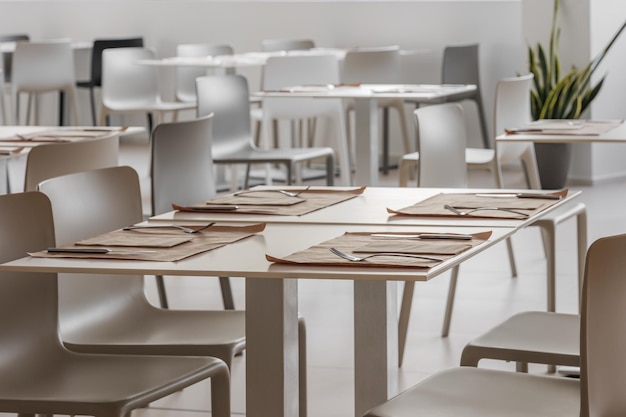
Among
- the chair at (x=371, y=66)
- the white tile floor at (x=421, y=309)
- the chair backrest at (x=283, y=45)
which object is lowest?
the white tile floor at (x=421, y=309)

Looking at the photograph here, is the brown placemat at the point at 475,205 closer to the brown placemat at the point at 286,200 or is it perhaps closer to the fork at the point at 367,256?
the brown placemat at the point at 286,200

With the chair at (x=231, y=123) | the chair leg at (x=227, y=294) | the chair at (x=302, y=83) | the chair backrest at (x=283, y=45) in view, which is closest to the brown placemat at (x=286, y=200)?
the chair leg at (x=227, y=294)

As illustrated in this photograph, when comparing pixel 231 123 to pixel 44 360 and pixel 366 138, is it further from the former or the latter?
pixel 44 360

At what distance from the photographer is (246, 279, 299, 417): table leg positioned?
2084 mm

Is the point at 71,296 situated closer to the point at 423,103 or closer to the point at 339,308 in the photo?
the point at 339,308

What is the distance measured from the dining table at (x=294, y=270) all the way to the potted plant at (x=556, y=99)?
459 centimetres

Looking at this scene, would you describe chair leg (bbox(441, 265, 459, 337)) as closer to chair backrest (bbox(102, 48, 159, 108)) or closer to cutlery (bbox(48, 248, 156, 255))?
cutlery (bbox(48, 248, 156, 255))

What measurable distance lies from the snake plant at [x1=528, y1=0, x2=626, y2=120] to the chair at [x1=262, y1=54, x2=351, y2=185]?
1.23 m

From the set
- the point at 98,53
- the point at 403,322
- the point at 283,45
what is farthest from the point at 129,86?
the point at 403,322

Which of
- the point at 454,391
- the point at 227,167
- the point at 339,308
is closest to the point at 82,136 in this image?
the point at 339,308

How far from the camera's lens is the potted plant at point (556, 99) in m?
6.97

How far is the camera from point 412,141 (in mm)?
8562

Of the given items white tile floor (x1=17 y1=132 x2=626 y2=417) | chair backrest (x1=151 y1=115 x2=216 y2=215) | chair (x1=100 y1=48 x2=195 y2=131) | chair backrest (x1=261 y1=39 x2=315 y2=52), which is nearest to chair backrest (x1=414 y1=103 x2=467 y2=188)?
white tile floor (x1=17 y1=132 x2=626 y2=417)

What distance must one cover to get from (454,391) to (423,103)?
605 cm
